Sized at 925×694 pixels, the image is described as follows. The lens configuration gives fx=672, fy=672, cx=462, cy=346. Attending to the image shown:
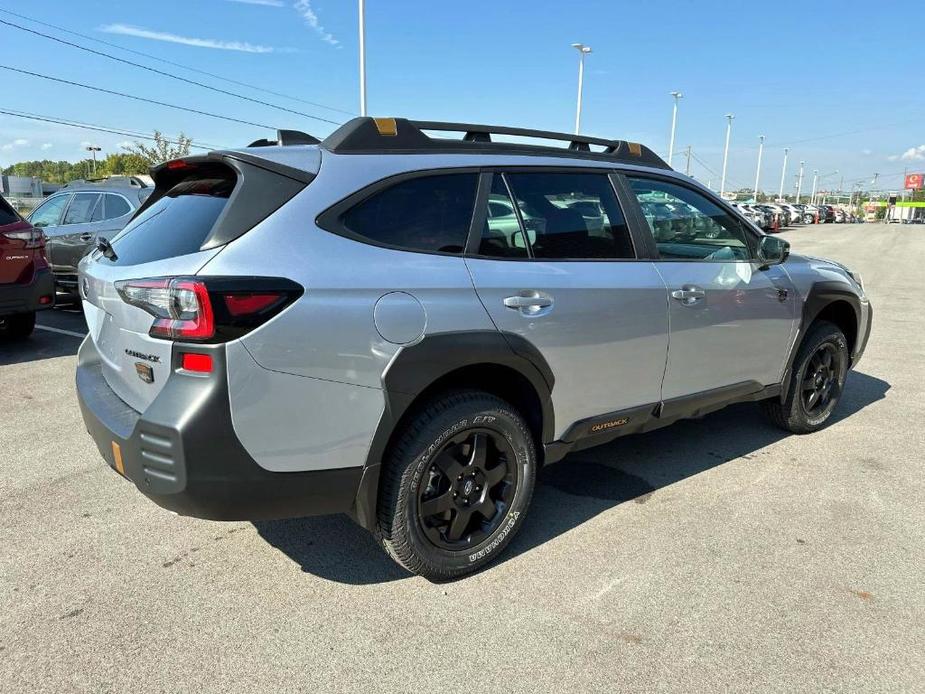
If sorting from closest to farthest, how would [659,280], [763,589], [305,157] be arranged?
[305,157]
[763,589]
[659,280]

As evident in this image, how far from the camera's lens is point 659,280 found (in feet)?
11.2

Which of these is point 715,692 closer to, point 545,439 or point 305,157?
point 545,439

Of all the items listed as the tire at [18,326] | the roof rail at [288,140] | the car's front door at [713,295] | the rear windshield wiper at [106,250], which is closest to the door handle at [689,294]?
the car's front door at [713,295]

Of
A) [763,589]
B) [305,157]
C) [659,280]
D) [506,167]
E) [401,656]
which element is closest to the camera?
[401,656]

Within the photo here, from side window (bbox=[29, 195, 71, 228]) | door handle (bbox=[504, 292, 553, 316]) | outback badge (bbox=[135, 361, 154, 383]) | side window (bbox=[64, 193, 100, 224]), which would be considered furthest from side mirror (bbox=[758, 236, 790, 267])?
side window (bbox=[29, 195, 71, 228])

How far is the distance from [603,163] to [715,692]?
2.47 meters

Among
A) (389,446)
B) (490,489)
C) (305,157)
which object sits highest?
(305,157)

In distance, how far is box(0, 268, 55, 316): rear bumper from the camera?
6406 mm

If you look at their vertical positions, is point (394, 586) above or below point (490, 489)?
below

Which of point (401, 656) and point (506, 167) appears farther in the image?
point (506, 167)

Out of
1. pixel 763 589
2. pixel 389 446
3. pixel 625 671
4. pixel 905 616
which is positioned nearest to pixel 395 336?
pixel 389 446

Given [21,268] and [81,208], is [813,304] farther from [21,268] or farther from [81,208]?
[81,208]

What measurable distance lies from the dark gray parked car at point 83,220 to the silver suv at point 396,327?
6.15 m

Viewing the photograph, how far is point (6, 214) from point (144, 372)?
5.47 meters
